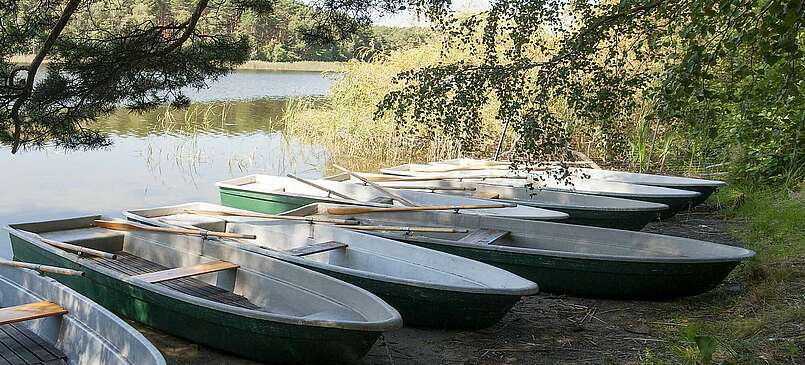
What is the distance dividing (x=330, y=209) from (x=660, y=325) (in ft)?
8.55

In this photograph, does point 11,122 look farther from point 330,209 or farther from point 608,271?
point 608,271

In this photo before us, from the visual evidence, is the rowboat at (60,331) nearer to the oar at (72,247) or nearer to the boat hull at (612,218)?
the oar at (72,247)

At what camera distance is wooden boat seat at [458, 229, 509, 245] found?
5.60 m

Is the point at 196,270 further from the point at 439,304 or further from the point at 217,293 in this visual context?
the point at 439,304

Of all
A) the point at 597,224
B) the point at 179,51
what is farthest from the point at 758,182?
the point at 179,51

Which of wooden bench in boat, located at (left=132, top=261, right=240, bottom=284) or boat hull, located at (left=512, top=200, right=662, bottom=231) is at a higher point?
boat hull, located at (left=512, top=200, right=662, bottom=231)

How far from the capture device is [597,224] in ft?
22.0

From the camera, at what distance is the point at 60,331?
12.0 ft

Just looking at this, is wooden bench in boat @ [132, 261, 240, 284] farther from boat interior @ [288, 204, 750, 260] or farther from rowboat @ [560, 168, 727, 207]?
rowboat @ [560, 168, 727, 207]

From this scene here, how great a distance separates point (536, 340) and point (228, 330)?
64.8 inches

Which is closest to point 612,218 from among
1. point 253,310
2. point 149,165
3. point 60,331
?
point 253,310

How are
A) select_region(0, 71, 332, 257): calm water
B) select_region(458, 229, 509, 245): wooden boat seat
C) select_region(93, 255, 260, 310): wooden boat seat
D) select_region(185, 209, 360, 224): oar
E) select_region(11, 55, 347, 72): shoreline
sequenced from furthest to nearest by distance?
select_region(11, 55, 347, 72): shoreline < select_region(0, 71, 332, 257): calm water < select_region(185, 209, 360, 224): oar < select_region(458, 229, 509, 245): wooden boat seat < select_region(93, 255, 260, 310): wooden boat seat

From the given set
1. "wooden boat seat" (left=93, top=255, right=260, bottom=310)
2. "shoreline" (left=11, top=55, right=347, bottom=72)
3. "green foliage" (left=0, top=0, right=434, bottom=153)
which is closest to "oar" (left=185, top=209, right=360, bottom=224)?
"wooden boat seat" (left=93, top=255, right=260, bottom=310)

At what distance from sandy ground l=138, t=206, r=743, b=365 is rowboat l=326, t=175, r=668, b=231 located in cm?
146
